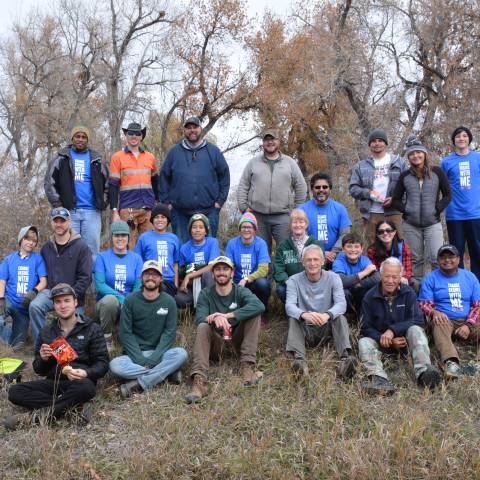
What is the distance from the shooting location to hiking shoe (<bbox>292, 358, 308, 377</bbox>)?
219 inches

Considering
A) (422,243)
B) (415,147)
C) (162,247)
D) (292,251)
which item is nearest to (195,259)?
(162,247)

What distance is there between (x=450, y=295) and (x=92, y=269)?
169 inches

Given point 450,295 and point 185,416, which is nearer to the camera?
point 185,416

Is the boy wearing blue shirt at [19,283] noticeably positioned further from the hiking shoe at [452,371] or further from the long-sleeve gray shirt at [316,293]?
the hiking shoe at [452,371]

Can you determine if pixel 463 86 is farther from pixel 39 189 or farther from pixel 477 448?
pixel 477 448

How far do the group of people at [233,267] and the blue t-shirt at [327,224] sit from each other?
0.01 metres

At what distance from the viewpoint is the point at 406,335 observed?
580 cm

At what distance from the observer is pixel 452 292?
6207 mm

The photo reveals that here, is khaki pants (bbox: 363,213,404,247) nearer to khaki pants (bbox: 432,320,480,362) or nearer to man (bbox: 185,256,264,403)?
khaki pants (bbox: 432,320,480,362)

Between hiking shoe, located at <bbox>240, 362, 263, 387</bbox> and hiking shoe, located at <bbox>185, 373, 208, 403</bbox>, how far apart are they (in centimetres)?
42

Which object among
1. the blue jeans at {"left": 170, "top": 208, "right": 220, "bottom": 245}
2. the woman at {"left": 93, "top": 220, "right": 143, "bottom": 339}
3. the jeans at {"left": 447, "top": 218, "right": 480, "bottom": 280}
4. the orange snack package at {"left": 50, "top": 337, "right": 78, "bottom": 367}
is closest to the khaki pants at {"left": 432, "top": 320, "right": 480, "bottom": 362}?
the jeans at {"left": 447, "top": 218, "right": 480, "bottom": 280}

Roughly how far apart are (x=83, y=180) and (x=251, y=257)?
256 centimetres

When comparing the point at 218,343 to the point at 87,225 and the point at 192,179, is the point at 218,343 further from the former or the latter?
the point at 87,225

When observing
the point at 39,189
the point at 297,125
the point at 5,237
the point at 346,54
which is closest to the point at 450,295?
the point at 5,237
